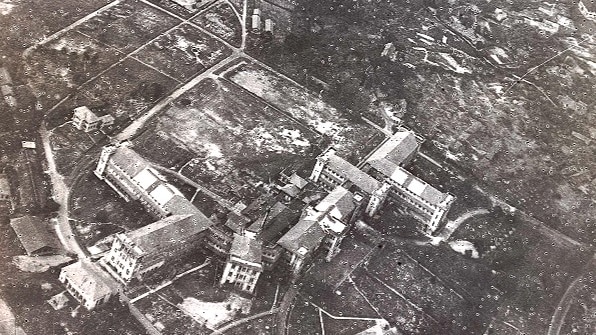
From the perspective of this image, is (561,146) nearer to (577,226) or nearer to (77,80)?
(577,226)

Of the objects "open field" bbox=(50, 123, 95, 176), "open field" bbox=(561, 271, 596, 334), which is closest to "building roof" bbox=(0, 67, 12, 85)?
"open field" bbox=(50, 123, 95, 176)

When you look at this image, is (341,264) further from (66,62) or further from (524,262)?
(66,62)

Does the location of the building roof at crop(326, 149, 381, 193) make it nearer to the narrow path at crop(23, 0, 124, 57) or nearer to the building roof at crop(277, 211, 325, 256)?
the building roof at crop(277, 211, 325, 256)

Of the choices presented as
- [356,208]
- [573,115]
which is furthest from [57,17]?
[573,115]

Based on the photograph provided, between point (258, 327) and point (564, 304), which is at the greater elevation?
point (258, 327)

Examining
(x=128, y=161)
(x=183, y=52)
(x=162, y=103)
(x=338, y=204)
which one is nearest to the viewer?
(x=128, y=161)

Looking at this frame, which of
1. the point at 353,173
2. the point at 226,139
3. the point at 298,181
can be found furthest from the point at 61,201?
the point at 353,173
